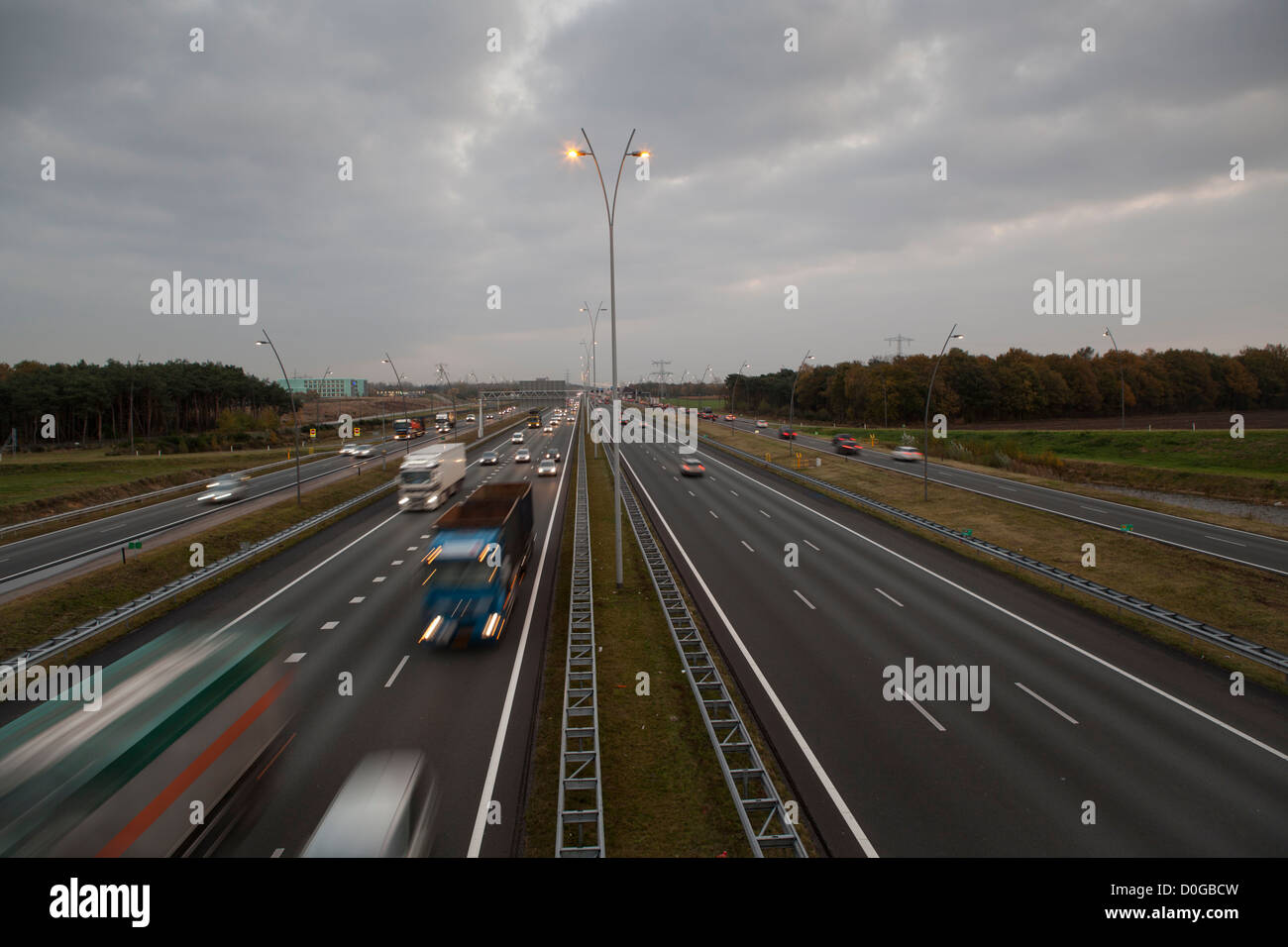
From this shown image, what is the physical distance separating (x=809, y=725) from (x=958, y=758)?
9.46 feet

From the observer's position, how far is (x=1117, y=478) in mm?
51281

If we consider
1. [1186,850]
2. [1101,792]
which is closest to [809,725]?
[1101,792]

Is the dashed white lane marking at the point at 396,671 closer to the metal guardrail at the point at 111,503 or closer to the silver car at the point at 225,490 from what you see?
the metal guardrail at the point at 111,503

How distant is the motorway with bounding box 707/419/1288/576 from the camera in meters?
24.2

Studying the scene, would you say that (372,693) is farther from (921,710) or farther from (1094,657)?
(1094,657)

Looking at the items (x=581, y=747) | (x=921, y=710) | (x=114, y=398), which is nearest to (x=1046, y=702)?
(x=921, y=710)

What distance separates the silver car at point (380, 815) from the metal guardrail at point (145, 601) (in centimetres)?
1260

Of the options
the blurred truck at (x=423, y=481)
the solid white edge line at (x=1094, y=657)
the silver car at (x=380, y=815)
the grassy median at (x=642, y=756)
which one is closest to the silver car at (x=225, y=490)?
the blurred truck at (x=423, y=481)

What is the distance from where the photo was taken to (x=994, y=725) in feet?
40.3

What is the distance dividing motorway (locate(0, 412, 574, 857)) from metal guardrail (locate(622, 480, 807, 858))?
3.36 meters

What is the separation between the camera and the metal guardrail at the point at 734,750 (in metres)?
8.63

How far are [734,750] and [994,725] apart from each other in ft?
19.7

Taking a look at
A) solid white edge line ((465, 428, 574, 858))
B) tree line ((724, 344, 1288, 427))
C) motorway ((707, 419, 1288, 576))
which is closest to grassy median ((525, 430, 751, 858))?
solid white edge line ((465, 428, 574, 858))
